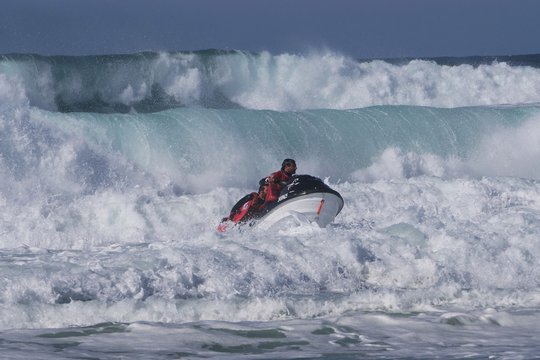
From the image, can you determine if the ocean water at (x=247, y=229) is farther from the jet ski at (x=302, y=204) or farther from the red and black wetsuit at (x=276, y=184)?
the red and black wetsuit at (x=276, y=184)

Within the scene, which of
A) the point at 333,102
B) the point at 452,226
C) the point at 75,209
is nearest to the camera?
the point at 452,226

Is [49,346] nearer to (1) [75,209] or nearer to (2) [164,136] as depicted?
(1) [75,209]

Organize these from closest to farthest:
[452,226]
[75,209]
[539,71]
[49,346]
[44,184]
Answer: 1. [49,346]
2. [452,226]
3. [75,209]
4. [44,184]
5. [539,71]

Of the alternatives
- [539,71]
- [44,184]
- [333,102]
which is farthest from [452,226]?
[539,71]

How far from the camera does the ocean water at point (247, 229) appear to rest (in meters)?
8.76

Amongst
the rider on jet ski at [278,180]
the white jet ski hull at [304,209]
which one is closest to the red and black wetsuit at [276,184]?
the rider on jet ski at [278,180]

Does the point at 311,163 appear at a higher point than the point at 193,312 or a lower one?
higher

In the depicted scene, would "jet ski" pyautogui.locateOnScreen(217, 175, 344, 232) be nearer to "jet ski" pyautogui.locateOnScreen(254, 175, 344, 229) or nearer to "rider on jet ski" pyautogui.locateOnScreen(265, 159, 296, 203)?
"jet ski" pyautogui.locateOnScreen(254, 175, 344, 229)

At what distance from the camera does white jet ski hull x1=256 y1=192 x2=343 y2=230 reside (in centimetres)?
1294

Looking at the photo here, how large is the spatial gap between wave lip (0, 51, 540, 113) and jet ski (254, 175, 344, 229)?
1091 cm

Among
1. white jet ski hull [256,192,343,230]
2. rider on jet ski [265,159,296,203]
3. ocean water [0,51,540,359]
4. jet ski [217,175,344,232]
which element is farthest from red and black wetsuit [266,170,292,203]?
ocean water [0,51,540,359]

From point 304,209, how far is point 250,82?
18434 millimetres

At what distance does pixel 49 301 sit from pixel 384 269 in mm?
3713

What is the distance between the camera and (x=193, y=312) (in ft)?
30.4
